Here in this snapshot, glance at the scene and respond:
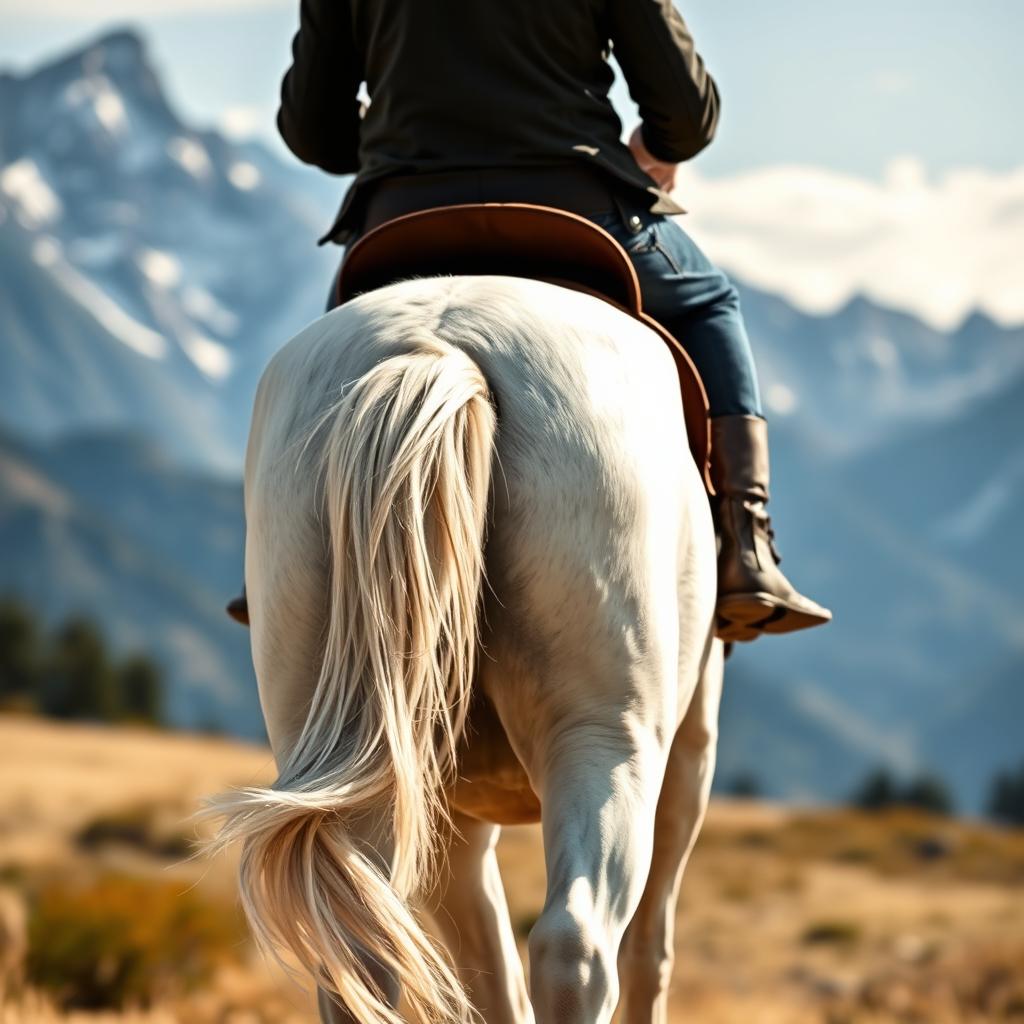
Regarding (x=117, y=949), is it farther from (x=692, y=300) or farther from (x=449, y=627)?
(x=449, y=627)

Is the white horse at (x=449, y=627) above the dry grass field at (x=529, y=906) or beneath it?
above

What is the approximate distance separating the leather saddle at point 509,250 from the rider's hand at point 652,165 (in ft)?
1.97

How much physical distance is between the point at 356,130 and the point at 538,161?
672 mm

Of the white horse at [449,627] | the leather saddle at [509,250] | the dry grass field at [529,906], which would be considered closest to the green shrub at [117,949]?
the dry grass field at [529,906]

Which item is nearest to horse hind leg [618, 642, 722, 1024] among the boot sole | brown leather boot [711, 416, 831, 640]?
the boot sole

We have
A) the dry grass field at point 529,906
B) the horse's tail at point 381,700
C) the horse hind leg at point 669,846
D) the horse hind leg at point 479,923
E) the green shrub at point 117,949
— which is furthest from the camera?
the dry grass field at point 529,906

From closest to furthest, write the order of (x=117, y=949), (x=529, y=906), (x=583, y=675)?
(x=583, y=675) < (x=117, y=949) < (x=529, y=906)

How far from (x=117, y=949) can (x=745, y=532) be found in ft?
24.0

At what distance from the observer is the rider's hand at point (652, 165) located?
403cm

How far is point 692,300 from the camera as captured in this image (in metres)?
3.76

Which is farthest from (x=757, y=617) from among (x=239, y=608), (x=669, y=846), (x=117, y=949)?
(x=117, y=949)

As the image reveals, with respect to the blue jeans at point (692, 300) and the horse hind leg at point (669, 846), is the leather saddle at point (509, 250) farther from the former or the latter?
the horse hind leg at point (669, 846)

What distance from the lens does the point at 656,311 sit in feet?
12.2

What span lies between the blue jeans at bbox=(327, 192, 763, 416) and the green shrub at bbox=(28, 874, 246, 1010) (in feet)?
18.8
